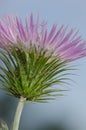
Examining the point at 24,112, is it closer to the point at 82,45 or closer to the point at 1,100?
the point at 1,100

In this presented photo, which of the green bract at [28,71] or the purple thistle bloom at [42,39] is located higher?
the purple thistle bloom at [42,39]

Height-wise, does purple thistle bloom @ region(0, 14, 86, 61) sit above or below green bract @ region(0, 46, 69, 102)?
above

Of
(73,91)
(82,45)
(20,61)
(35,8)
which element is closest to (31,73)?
(20,61)
